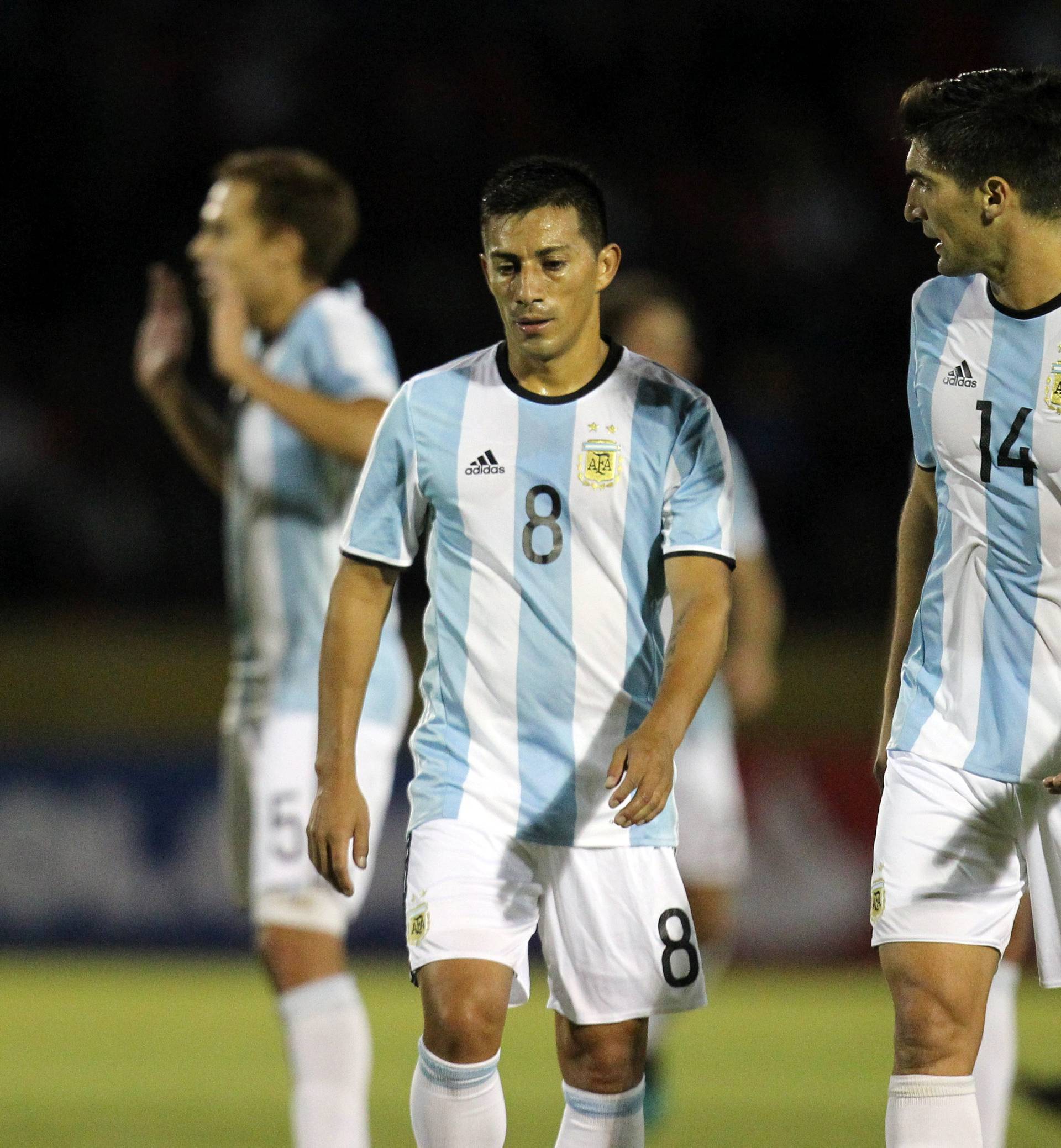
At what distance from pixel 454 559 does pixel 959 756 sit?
0.99 meters

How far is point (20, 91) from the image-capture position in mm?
13094

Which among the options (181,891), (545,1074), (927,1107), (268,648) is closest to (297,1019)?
(268,648)

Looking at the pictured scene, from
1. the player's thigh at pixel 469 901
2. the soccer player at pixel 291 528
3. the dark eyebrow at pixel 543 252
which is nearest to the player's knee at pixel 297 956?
the soccer player at pixel 291 528

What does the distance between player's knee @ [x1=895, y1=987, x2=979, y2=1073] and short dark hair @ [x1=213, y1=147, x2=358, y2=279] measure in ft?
8.07

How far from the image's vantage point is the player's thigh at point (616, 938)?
147 inches

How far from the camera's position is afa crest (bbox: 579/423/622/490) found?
147 inches

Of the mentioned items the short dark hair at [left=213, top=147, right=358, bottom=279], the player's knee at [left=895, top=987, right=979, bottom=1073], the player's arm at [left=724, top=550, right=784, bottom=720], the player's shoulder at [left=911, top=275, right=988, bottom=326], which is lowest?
the player's knee at [left=895, top=987, right=979, bottom=1073]

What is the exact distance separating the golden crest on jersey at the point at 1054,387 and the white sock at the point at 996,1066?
125 centimetres

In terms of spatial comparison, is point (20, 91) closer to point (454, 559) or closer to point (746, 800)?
point (746, 800)

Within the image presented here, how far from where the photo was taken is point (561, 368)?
3.80 metres

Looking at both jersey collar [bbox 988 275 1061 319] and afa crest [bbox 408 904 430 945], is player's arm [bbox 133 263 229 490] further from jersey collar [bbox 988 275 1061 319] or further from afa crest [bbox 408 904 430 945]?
jersey collar [bbox 988 275 1061 319]

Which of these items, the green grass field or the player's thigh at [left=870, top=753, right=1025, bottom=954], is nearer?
the player's thigh at [left=870, top=753, right=1025, bottom=954]

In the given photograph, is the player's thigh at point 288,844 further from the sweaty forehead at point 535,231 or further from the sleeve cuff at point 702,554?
the sweaty forehead at point 535,231

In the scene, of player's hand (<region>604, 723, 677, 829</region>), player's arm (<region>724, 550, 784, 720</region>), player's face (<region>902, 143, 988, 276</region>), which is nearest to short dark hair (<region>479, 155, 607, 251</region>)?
player's face (<region>902, 143, 988, 276</region>)
